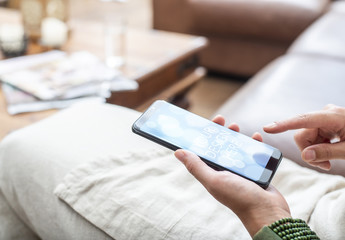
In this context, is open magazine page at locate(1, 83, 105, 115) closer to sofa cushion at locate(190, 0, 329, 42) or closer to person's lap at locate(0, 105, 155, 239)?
person's lap at locate(0, 105, 155, 239)

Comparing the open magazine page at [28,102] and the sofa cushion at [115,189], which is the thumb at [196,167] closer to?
the sofa cushion at [115,189]

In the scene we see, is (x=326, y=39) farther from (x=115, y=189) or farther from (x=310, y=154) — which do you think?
(x=115, y=189)

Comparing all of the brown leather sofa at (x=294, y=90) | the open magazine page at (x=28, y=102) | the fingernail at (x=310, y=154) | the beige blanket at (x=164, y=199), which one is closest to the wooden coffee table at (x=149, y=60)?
the open magazine page at (x=28, y=102)

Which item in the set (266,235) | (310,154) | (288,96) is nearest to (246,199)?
(266,235)

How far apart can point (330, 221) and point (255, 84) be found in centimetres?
68

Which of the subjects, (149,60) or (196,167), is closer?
(196,167)

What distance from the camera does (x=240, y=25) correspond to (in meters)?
1.88

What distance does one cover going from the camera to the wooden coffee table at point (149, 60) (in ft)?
3.93

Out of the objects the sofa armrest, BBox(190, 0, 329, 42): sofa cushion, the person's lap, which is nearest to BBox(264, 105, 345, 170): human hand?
the person's lap

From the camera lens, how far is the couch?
18.8 inches

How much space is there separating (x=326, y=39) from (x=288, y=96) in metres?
0.55

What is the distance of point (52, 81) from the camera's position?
1061 mm

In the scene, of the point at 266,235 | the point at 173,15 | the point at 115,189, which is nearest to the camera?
the point at 266,235

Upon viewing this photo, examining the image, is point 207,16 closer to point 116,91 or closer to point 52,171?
point 116,91
